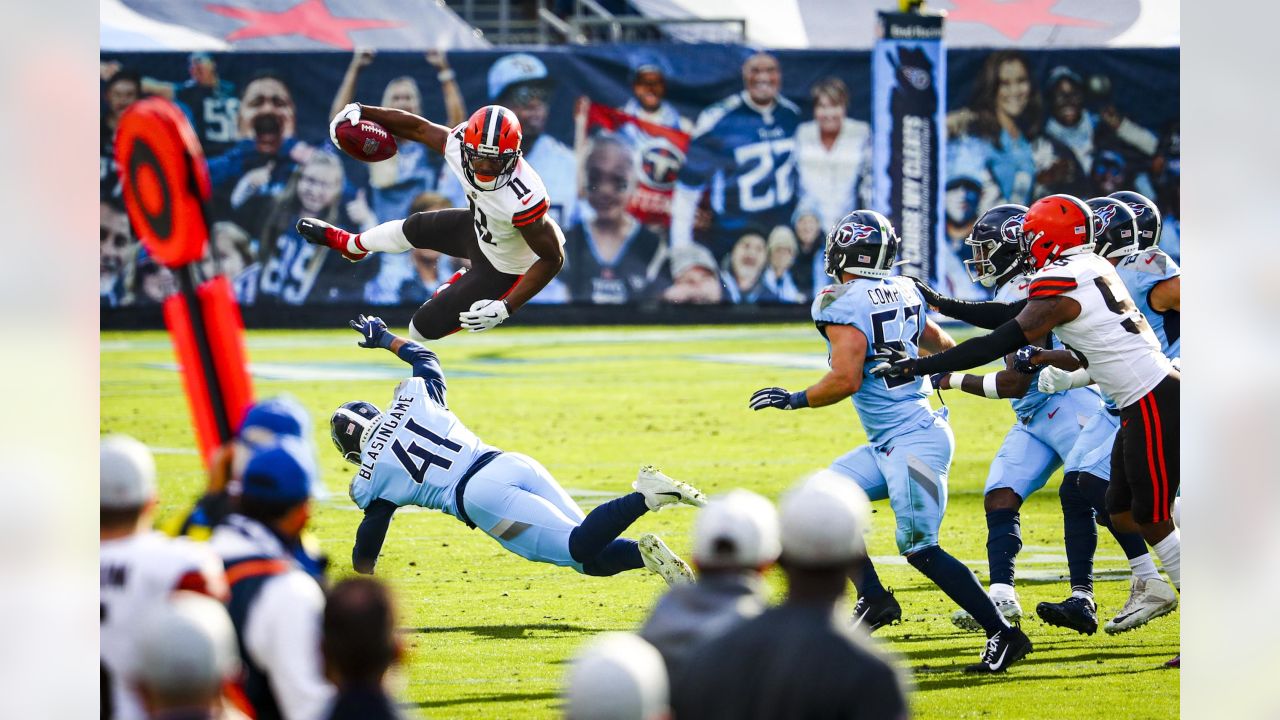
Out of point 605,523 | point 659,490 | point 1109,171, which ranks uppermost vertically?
point 1109,171

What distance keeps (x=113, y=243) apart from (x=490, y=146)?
12.5m

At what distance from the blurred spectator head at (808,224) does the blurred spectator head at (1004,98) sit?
83.7 inches

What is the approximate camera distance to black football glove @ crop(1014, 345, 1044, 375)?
6.28 m

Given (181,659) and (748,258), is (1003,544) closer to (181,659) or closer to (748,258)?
(181,659)

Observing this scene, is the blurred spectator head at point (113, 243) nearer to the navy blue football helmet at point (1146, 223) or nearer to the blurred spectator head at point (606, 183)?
the blurred spectator head at point (606, 183)

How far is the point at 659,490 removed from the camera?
6.25m

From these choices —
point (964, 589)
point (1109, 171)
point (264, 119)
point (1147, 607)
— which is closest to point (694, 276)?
point (1109, 171)

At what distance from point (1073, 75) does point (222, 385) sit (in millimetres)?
16371

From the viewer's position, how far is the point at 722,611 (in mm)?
3441

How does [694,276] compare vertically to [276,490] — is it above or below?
above

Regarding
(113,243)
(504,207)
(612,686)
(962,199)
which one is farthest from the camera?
(962,199)

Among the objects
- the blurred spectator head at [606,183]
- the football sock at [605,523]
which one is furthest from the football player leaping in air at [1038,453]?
the blurred spectator head at [606,183]
